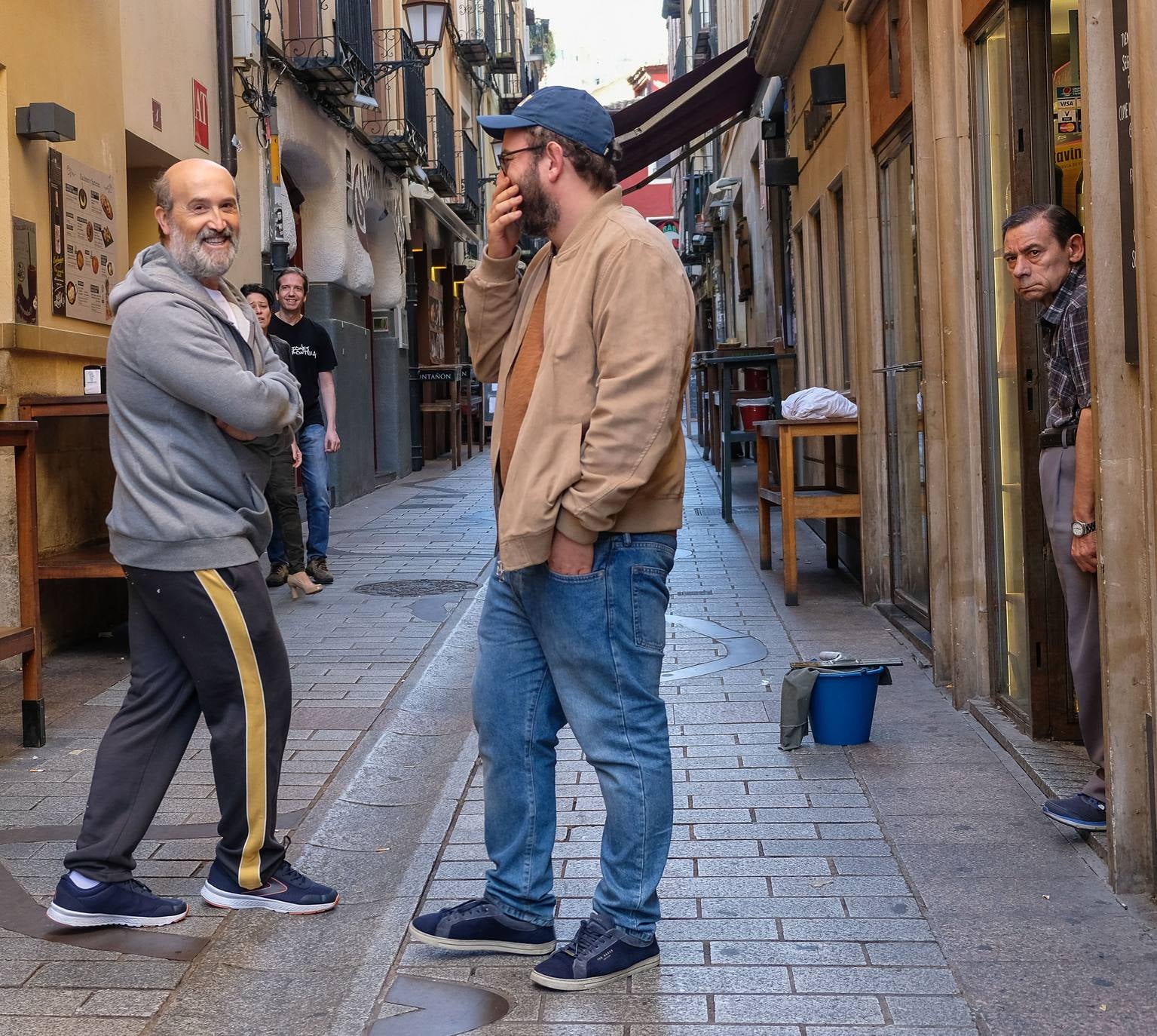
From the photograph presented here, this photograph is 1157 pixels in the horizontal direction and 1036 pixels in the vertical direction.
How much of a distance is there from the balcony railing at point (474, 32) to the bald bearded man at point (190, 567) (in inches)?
969

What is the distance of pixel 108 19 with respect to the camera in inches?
336

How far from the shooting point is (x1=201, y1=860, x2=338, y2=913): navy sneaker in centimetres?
393

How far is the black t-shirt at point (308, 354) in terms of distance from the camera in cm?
991

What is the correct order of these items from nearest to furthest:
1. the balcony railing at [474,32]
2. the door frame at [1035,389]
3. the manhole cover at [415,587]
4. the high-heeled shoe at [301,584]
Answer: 1. the door frame at [1035,389]
2. the high-heeled shoe at [301,584]
3. the manhole cover at [415,587]
4. the balcony railing at [474,32]

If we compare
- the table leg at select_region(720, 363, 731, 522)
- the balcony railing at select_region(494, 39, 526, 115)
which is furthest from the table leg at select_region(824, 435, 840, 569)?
the balcony railing at select_region(494, 39, 526, 115)

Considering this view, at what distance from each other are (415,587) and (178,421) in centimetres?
597

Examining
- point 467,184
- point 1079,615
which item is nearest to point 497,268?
point 1079,615

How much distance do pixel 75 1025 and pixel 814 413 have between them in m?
6.48

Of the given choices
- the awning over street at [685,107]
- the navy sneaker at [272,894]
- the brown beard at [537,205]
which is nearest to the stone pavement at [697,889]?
the navy sneaker at [272,894]

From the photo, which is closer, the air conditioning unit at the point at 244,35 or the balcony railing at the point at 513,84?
the air conditioning unit at the point at 244,35

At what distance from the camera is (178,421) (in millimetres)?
3750

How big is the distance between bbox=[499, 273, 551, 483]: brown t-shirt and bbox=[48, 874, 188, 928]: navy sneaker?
58.4 inches

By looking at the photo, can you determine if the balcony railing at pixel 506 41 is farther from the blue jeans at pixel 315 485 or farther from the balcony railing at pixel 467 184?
the blue jeans at pixel 315 485

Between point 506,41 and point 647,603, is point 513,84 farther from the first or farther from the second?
point 647,603
